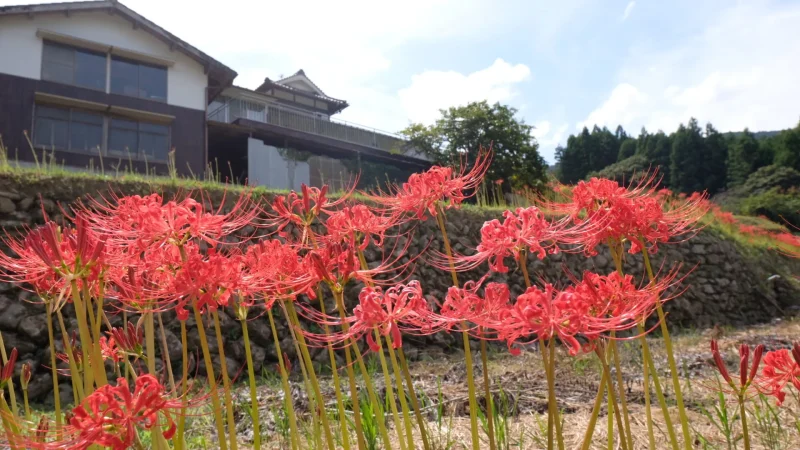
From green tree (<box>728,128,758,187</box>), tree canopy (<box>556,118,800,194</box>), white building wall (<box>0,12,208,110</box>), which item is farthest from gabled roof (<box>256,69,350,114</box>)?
green tree (<box>728,128,758,187</box>)

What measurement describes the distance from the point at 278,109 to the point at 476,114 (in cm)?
728

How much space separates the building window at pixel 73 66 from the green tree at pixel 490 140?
8.82 m

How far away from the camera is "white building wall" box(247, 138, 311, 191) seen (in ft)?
54.4

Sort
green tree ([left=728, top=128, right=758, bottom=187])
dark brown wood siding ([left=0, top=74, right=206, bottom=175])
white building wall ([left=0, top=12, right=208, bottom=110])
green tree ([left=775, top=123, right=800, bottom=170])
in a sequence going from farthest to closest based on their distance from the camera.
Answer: green tree ([left=728, top=128, right=758, bottom=187]) → green tree ([left=775, top=123, right=800, bottom=170]) → white building wall ([left=0, top=12, right=208, bottom=110]) → dark brown wood siding ([left=0, top=74, right=206, bottom=175])

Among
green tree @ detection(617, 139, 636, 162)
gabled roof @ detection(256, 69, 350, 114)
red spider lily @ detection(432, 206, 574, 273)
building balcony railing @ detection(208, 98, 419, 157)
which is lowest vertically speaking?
red spider lily @ detection(432, 206, 574, 273)

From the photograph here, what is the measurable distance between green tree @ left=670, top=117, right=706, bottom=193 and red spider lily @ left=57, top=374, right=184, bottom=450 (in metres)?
39.0

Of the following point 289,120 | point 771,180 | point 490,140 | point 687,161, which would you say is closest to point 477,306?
point 490,140

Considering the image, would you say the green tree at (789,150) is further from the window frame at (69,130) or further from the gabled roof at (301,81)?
the window frame at (69,130)

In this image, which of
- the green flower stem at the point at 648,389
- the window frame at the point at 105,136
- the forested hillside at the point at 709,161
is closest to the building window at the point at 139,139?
the window frame at the point at 105,136

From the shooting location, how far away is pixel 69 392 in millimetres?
4691

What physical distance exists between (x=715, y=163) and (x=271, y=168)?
3158cm

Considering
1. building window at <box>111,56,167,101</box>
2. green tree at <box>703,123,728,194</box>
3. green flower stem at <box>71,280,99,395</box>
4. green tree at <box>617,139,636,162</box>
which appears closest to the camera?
green flower stem at <box>71,280,99,395</box>

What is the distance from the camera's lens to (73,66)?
1360 centimetres

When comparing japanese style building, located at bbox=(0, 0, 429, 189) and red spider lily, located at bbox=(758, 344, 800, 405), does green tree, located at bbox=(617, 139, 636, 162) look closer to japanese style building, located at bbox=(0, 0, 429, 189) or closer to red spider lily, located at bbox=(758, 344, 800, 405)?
japanese style building, located at bbox=(0, 0, 429, 189)
